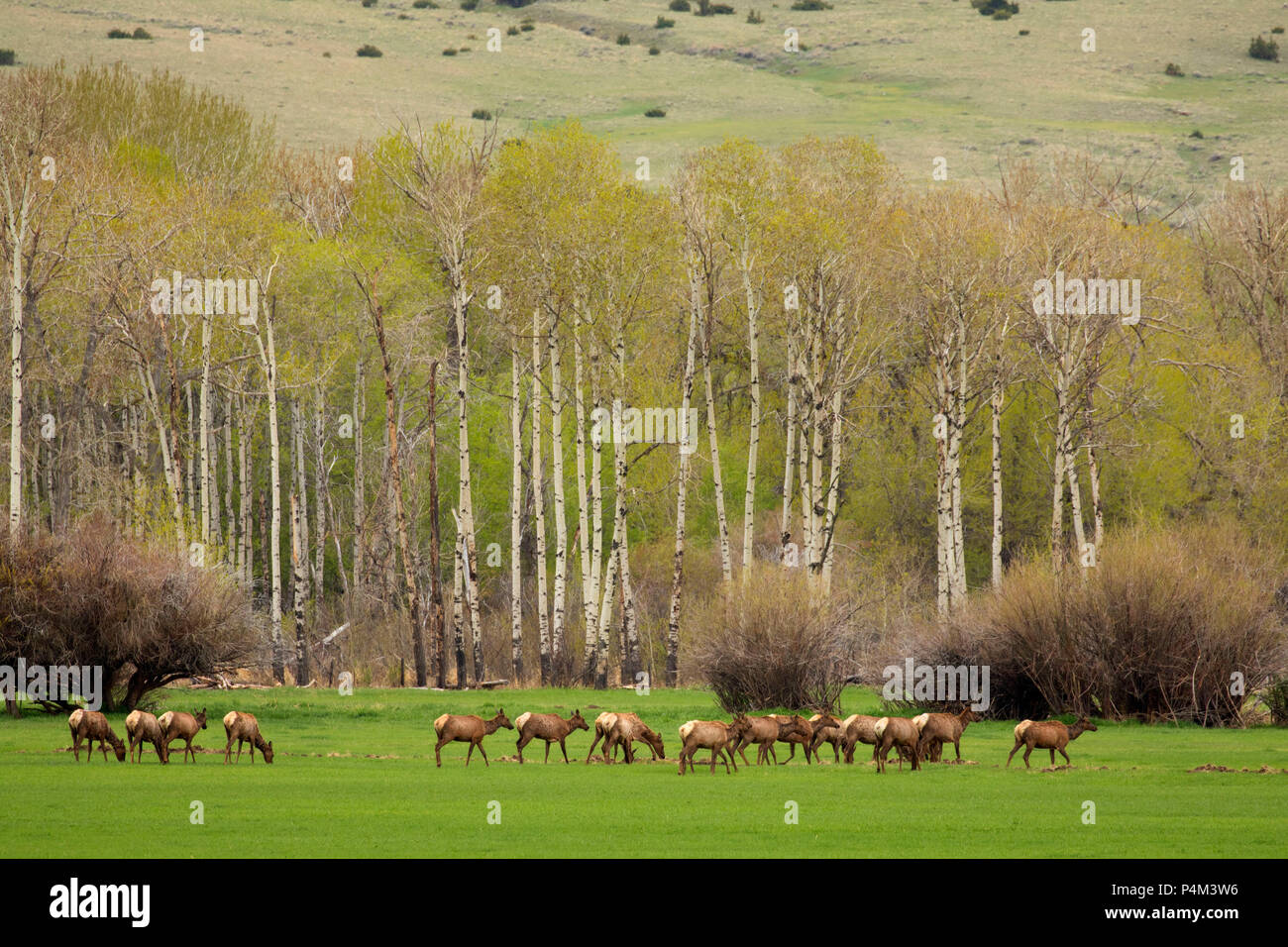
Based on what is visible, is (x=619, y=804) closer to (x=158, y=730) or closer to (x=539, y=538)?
(x=158, y=730)

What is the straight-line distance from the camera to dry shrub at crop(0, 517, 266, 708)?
35.6 meters

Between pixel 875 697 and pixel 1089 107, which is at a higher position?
pixel 1089 107

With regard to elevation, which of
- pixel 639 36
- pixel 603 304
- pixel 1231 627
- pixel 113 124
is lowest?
pixel 1231 627

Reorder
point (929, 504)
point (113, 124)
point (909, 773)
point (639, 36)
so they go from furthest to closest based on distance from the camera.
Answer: point (639, 36), point (113, 124), point (929, 504), point (909, 773)

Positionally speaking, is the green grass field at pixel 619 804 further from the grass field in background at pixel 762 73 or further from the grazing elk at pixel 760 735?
the grass field in background at pixel 762 73

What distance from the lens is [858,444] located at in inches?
2606

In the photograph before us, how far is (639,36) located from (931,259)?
14160 centimetres

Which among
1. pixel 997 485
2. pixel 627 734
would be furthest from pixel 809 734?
pixel 997 485

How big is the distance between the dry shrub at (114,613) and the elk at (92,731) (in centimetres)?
880

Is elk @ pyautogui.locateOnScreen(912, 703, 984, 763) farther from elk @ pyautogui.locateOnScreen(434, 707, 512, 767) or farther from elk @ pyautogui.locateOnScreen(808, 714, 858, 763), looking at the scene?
elk @ pyautogui.locateOnScreen(434, 707, 512, 767)

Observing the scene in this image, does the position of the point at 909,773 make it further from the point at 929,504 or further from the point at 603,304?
the point at 929,504

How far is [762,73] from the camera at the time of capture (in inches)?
6757

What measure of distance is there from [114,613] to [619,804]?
18.8m
